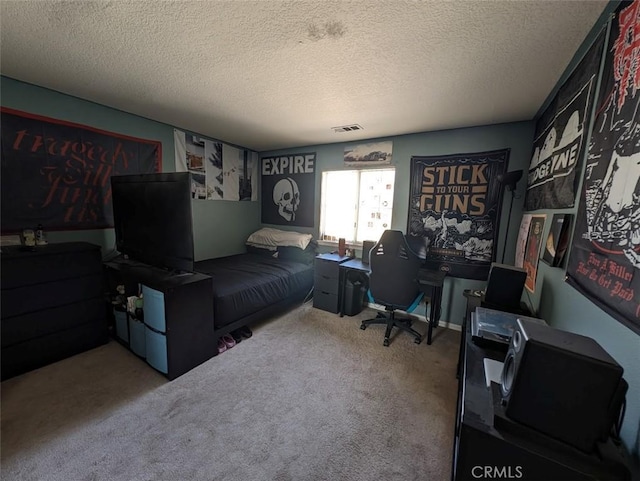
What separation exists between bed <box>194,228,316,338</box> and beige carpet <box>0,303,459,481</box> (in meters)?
0.39

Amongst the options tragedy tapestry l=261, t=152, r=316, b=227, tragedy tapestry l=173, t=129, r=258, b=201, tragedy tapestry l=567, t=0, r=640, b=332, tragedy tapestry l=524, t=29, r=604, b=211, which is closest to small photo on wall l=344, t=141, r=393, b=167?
tragedy tapestry l=261, t=152, r=316, b=227

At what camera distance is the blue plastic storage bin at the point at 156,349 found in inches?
76.9

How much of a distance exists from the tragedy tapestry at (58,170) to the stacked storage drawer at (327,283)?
2448 mm

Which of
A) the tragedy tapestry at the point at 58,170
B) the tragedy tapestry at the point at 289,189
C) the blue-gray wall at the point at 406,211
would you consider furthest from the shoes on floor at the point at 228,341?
the tragedy tapestry at the point at 289,189

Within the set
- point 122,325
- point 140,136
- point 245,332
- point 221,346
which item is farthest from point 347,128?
point 122,325

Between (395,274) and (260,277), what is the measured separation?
60.0 inches

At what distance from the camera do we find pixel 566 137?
1.51m

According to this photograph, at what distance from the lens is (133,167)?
2795 millimetres

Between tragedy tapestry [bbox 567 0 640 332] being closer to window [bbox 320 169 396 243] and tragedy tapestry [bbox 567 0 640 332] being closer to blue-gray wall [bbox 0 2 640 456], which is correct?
blue-gray wall [bbox 0 2 640 456]

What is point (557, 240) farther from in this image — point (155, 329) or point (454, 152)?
point (155, 329)

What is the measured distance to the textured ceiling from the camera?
1225 mm

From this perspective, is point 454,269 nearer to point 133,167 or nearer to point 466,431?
point 466,431

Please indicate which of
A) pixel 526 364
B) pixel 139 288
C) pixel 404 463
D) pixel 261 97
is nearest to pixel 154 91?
pixel 261 97

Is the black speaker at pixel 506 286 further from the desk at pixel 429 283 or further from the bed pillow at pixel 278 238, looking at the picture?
the bed pillow at pixel 278 238
